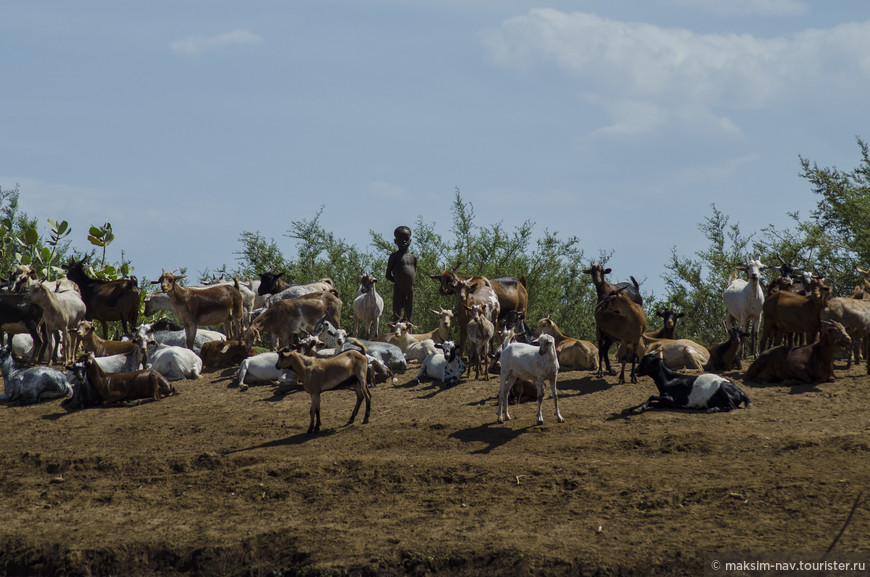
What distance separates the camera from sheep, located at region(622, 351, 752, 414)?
14.1 m

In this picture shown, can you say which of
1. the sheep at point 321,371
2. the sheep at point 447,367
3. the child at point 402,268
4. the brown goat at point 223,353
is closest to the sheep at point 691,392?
the sheep at point 447,367

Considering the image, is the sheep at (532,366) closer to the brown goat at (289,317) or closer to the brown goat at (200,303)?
the brown goat at (289,317)

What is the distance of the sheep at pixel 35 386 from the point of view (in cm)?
1795

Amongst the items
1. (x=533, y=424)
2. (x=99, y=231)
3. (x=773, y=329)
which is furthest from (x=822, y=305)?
(x=99, y=231)

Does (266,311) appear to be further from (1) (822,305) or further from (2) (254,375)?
(1) (822,305)

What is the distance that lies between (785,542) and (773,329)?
29.7 feet

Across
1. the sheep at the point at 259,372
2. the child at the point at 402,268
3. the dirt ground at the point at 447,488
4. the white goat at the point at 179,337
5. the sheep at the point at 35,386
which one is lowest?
the dirt ground at the point at 447,488

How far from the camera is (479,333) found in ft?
55.7

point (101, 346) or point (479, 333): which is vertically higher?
point (479, 333)

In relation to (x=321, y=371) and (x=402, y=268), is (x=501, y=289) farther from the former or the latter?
(x=321, y=371)

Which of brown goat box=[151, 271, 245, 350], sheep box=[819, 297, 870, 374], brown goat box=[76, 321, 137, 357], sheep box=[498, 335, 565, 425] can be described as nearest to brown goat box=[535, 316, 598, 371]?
sheep box=[498, 335, 565, 425]

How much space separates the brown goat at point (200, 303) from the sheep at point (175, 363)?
968mm

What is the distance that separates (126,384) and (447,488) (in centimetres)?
767

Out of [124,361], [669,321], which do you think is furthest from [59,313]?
[669,321]
